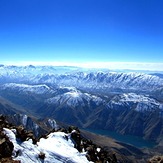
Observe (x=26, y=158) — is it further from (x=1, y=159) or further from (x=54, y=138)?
(x=54, y=138)

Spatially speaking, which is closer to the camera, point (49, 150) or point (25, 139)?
point (25, 139)

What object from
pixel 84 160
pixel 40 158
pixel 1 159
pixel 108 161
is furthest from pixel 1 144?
pixel 108 161

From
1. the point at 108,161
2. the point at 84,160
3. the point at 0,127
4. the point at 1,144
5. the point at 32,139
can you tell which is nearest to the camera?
the point at 1,144

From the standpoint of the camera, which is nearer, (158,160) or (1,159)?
(1,159)

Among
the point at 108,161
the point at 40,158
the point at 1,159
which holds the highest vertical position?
the point at 1,159

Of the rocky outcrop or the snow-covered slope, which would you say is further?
the snow-covered slope

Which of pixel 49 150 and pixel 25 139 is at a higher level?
pixel 25 139

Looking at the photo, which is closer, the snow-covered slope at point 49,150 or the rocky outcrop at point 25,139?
the rocky outcrop at point 25,139

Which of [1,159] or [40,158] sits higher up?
[1,159]
